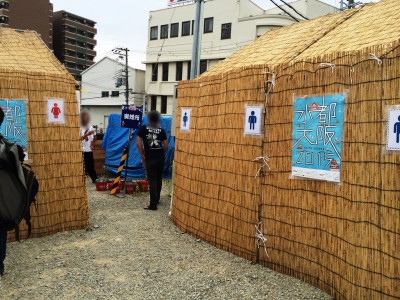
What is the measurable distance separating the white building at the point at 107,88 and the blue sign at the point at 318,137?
38.4m

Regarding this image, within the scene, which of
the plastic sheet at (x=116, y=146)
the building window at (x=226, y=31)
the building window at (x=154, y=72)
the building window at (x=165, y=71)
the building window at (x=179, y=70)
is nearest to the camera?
the plastic sheet at (x=116, y=146)

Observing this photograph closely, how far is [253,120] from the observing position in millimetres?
4332

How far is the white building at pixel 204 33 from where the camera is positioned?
31.0 meters

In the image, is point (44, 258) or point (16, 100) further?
point (16, 100)

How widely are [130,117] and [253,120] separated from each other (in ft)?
16.1

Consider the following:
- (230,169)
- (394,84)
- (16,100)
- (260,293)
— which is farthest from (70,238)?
(394,84)

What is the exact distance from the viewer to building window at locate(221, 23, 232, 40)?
33.1 m

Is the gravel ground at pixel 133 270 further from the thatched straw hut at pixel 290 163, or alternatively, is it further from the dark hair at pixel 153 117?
the dark hair at pixel 153 117

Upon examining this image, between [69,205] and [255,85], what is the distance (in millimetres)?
3152

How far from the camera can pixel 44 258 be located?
447 centimetres

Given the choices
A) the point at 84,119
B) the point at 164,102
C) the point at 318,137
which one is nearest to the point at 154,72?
the point at 164,102

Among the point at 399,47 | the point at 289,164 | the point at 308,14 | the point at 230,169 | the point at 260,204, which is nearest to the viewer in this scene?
the point at 399,47

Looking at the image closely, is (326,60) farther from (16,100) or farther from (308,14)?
(308,14)

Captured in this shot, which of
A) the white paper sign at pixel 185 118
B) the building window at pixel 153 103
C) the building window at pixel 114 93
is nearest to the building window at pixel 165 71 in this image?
the building window at pixel 153 103
